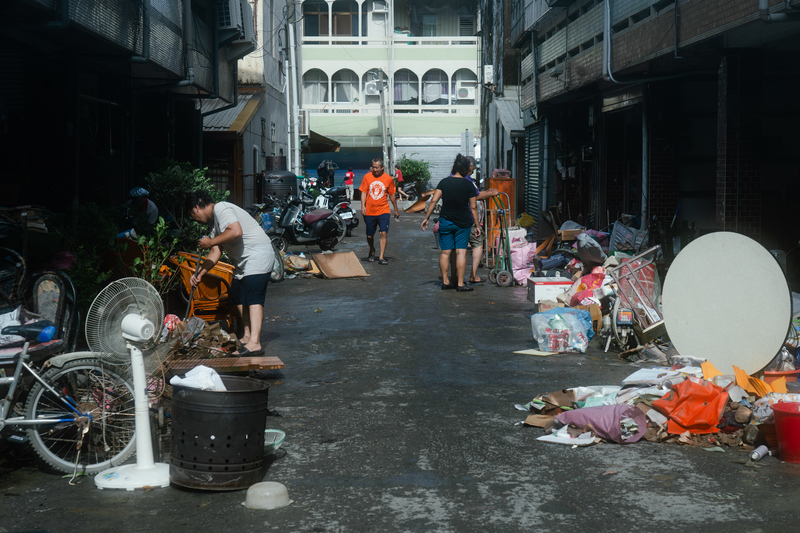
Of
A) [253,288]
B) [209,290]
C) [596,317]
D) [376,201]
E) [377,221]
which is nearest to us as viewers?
[253,288]

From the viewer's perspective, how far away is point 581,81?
16.1 metres

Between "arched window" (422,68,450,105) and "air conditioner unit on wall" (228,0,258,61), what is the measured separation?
26.9 meters

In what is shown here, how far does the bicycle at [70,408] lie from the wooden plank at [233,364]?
122 cm

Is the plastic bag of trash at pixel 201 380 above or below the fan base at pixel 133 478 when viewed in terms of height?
above

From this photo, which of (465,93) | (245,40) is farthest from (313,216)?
(465,93)

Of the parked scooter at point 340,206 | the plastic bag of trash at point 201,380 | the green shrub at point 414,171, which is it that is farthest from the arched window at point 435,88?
the plastic bag of trash at point 201,380

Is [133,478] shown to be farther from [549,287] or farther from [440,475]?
[549,287]

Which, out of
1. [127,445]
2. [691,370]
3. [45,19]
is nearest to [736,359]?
[691,370]

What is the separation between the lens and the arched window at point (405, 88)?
151ft

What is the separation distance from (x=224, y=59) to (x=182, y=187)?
738 cm

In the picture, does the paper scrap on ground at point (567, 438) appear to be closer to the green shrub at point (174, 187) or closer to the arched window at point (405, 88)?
the green shrub at point (174, 187)

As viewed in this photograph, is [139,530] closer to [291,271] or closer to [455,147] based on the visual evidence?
[291,271]

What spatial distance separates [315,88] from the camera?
46250 millimetres

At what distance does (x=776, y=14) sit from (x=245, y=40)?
1339 cm
